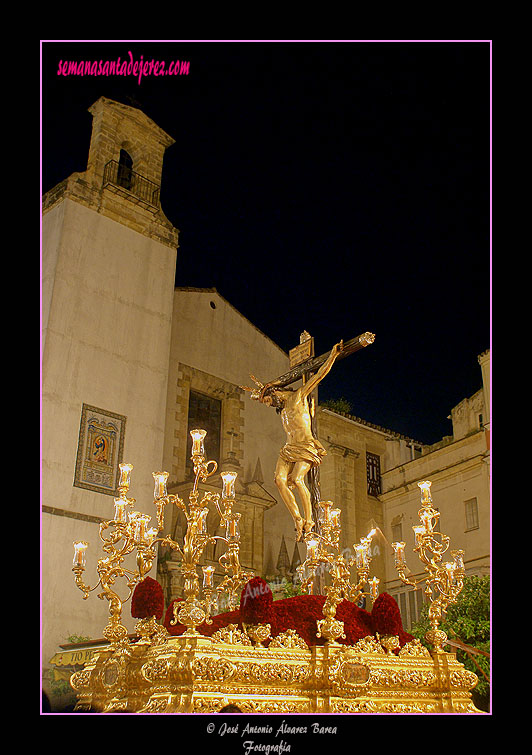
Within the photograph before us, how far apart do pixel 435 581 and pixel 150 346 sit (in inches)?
369

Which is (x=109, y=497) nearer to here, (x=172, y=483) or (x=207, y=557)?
(x=172, y=483)

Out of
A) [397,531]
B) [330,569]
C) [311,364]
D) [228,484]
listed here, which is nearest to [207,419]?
[397,531]

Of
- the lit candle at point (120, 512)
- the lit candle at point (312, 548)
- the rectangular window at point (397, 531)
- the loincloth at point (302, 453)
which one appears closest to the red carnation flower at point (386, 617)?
the lit candle at point (312, 548)

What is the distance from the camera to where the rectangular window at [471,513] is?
48.9 ft

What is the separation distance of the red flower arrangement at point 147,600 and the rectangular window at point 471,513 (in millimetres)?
10038

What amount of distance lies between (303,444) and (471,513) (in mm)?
8464

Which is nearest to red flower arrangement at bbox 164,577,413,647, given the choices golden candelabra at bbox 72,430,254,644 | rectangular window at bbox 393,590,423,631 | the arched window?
golden candelabra at bbox 72,430,254,644

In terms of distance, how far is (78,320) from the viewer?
1358 cm

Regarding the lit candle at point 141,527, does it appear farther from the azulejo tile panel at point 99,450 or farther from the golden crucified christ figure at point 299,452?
the azulejo tile panel at point 99,450

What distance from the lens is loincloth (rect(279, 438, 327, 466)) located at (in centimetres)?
779

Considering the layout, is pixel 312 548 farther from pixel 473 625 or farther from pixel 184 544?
pixel 473 625

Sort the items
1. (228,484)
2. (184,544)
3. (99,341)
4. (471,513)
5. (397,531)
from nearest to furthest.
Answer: (228,484), (184,544), (99,341), (471,513), (397,531)

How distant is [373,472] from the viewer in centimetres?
1964

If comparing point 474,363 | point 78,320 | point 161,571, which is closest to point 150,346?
point 78,320
